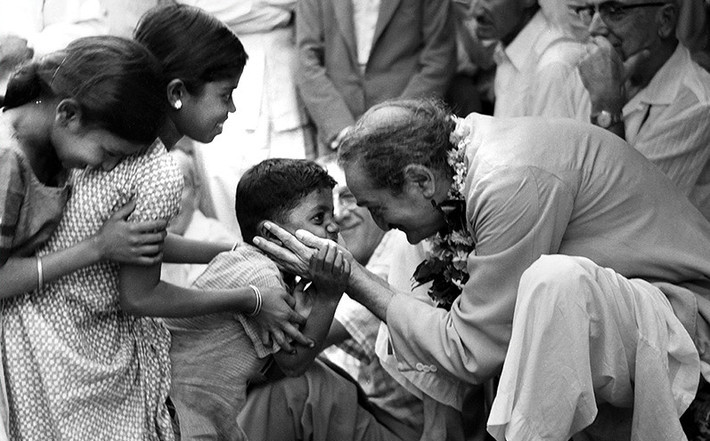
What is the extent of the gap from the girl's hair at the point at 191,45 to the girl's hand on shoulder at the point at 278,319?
71 cm

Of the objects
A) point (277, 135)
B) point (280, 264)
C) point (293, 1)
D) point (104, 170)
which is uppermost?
point (104, 170)

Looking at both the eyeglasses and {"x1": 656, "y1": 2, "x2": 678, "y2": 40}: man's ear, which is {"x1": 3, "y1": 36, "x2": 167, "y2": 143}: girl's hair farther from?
{"x1": 656, "y1": 2, "x2": 678, "y2": 40}: man's ear

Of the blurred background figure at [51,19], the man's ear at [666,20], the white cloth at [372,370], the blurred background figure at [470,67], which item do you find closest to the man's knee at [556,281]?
the white cloth at [372,370]

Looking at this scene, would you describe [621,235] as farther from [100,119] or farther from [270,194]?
[100,119]

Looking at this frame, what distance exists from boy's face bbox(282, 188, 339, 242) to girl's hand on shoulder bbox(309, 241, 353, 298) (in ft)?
0.41

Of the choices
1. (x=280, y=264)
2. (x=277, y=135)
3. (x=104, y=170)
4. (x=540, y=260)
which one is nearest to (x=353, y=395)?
(x=280, y=264)

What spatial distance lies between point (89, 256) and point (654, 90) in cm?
293

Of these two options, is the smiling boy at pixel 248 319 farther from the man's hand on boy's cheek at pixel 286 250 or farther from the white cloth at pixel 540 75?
the white cloth at pixel 540 75

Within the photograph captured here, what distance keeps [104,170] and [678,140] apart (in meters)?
2.80

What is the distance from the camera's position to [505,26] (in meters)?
7.18

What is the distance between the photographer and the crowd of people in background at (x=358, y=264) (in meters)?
4.16

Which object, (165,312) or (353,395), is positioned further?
(353,395)

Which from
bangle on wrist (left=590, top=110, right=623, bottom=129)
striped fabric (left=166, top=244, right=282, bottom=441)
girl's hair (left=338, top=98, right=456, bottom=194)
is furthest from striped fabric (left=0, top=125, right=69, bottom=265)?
bangle on wrist (left=590, top=110, right=623, bottom=129)

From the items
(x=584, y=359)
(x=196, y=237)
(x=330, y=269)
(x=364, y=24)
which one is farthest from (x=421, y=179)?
(x=364, y=24)
